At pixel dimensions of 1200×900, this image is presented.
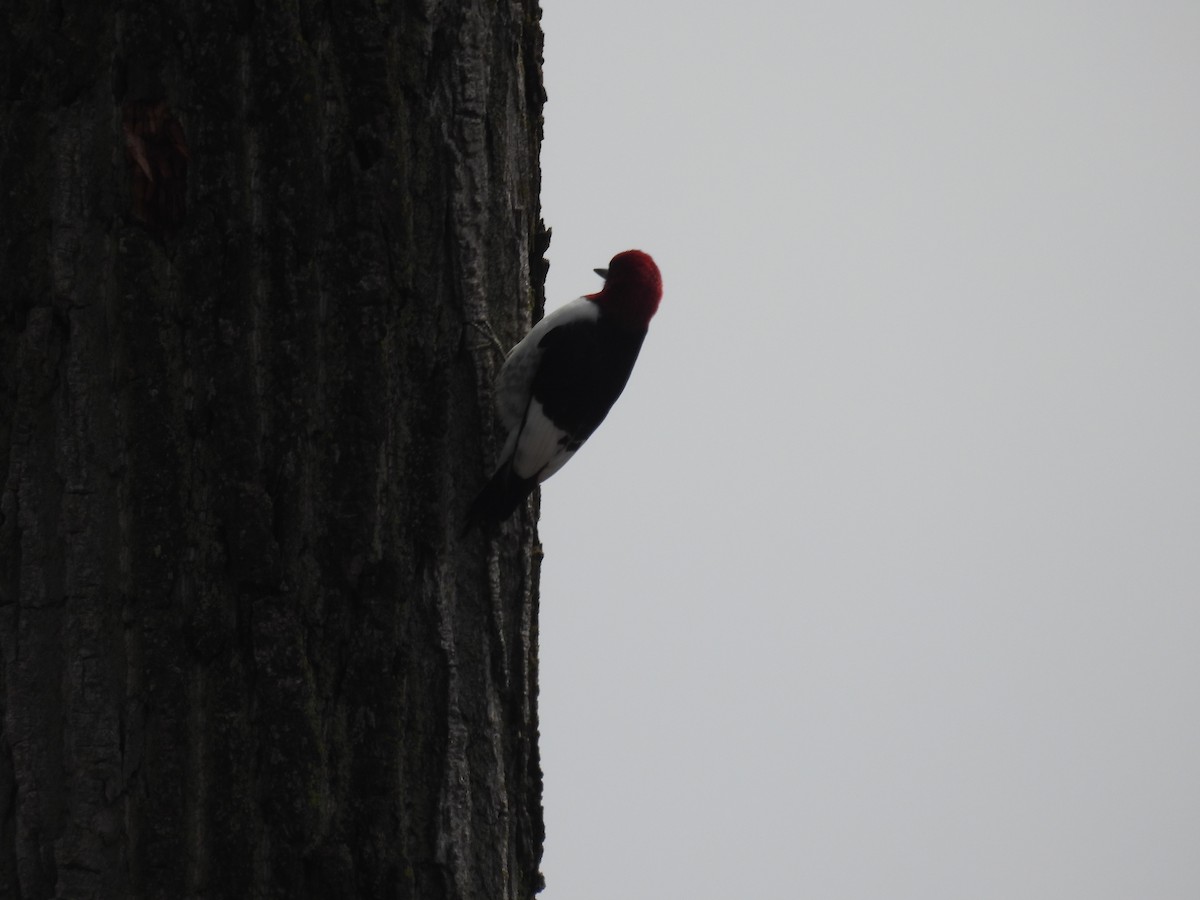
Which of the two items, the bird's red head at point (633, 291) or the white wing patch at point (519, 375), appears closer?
the white wing patch at point (519, 375)

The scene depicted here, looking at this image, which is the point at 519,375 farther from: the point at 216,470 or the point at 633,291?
the point at 633,291

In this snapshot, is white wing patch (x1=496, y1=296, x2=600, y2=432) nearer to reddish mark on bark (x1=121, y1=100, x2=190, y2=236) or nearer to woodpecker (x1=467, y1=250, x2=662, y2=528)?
woodpecker (x1=467, y1=250, x2=662, y2=528)

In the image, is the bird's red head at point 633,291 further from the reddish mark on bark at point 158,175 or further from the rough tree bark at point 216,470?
the reddish mark on bark at point 158,175

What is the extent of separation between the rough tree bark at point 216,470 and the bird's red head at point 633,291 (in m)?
1.18

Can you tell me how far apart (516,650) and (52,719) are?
605 mm

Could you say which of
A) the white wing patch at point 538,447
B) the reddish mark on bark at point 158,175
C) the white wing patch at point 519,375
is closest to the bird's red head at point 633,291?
the white wing patch at point 519,375

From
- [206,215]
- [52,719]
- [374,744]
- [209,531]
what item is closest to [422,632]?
[374,744]

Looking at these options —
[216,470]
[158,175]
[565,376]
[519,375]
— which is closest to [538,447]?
[519,375]

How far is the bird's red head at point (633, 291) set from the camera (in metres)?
2.73

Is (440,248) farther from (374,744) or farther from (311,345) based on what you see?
(374,744)

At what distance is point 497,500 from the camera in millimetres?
1724

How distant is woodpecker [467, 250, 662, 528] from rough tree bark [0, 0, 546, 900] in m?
0.23

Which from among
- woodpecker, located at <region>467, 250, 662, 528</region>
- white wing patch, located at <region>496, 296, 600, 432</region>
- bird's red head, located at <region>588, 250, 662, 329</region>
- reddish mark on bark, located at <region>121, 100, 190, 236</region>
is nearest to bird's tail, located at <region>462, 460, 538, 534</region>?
woodpecker, located at <region>467, 250, 662, 528</region>

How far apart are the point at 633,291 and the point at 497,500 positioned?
1138mm
